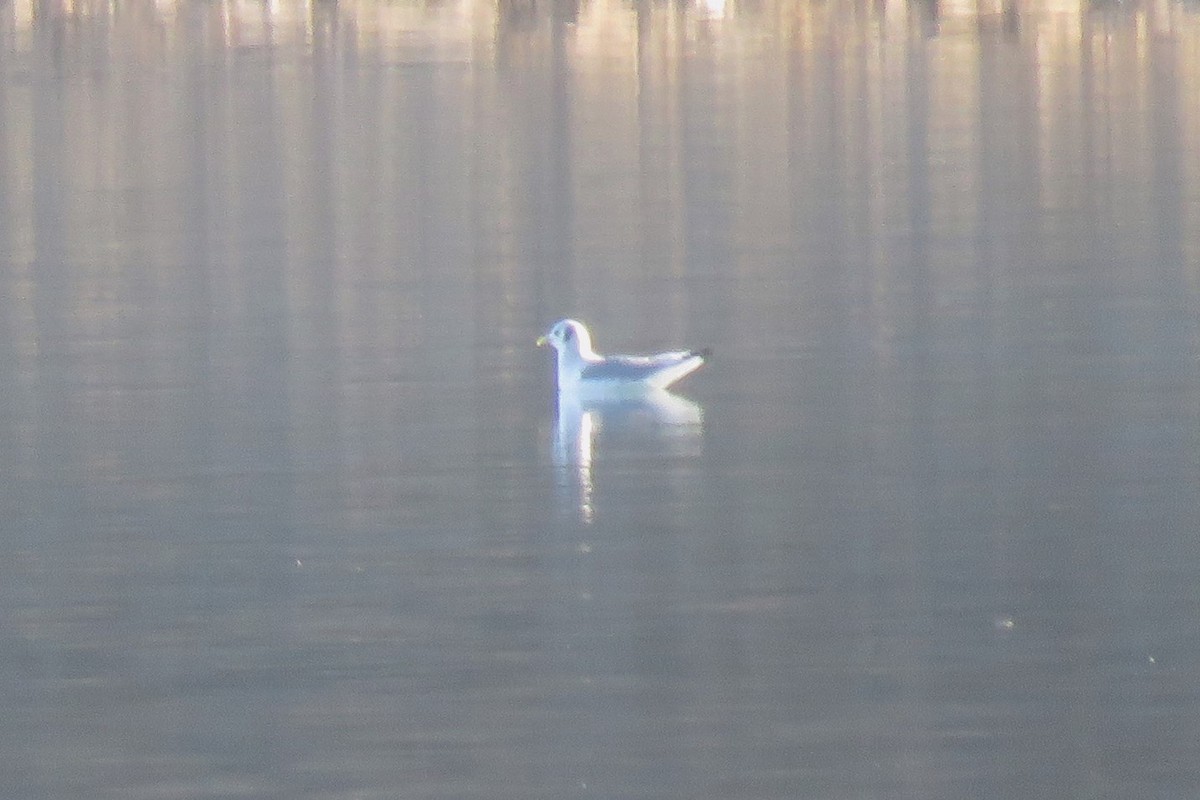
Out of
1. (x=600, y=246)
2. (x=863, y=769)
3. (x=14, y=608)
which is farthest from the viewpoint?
(x=600, y=246)

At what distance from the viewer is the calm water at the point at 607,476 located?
27.6ft

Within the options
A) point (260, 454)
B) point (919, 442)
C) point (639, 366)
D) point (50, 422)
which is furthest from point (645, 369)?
point (50, 422)

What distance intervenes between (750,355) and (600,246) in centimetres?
574

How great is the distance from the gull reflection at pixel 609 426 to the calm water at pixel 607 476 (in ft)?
0.13

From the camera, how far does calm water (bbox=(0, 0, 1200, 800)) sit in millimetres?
8406

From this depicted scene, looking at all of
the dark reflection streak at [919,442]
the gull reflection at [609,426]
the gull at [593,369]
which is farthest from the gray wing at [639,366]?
the dark reflection streak at [919,442]

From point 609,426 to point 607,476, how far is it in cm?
148

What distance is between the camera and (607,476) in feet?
41.1

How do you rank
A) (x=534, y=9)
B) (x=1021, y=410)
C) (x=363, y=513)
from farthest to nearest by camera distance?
1. (x=534, y=9)
2. (x=1021, y=410)
3. (x=363, y=513)

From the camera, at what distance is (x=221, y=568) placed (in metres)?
10.7

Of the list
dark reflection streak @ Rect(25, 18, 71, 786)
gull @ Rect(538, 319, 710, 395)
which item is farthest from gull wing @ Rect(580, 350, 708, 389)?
dark reflection streak @ Rect(25, 18, 71, 786)

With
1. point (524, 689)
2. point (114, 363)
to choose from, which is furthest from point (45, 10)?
point (524, 689)

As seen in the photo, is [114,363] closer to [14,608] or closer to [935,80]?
[14,608]

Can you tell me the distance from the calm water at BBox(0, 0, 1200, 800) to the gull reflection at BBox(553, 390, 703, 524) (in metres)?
0.04
